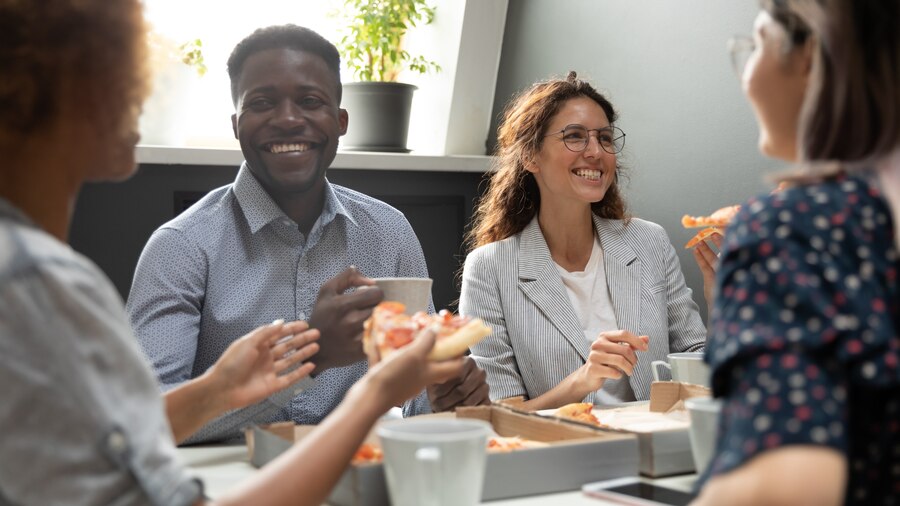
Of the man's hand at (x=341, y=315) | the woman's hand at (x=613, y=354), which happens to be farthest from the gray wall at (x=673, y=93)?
the man's hand at (x=341, y=315)

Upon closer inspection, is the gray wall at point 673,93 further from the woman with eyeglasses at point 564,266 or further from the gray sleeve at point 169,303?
the gray sleeve at point 169,303

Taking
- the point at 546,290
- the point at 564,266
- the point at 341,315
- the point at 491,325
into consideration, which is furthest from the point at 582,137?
the point at 341,315

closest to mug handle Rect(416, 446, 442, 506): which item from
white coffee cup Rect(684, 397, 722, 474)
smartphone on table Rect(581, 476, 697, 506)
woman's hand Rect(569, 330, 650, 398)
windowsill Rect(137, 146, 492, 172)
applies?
smartphone on table Rect(581, 476, 697, 506)

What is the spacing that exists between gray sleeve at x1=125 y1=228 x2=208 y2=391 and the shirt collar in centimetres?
15

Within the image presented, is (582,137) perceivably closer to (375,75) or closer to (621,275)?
Answer: (621,275)

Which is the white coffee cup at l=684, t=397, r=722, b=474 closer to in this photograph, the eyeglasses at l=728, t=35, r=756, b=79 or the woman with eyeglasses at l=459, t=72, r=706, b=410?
the eyeglasses at l=728, t=35, r=756, b=79

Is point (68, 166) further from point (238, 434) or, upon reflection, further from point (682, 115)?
point (682, 115)

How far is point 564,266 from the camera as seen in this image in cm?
258

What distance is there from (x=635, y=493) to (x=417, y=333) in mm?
359

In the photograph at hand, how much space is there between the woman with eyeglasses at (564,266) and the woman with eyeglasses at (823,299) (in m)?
1.43

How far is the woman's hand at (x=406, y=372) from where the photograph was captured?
1.07 m

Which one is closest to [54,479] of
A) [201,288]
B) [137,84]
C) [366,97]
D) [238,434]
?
[137,84]

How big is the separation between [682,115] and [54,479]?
7.76ft

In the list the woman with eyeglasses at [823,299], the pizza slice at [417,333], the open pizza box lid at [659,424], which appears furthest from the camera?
the open pizza box lid at [659,424]
